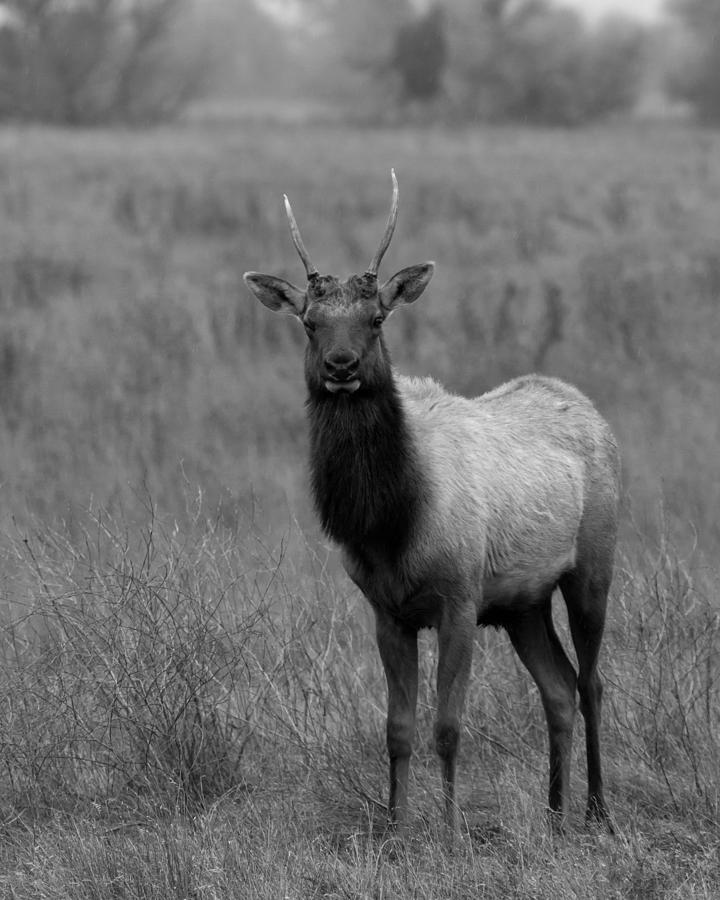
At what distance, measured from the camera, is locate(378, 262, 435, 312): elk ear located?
6285 millimetres

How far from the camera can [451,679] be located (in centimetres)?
586

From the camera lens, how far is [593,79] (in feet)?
159

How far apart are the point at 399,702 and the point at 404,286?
5.79 ft

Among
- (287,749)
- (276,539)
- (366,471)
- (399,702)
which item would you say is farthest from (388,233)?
(276,539)

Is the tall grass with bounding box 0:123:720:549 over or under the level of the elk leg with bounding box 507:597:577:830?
over

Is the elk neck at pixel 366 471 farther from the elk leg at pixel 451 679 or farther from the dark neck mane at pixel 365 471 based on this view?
the elk leg at pixel 451 679

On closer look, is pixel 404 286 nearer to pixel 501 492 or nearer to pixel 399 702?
pixel 501 492

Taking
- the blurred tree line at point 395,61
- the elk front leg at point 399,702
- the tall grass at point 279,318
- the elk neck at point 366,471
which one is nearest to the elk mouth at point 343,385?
the elk neck at point 366,471

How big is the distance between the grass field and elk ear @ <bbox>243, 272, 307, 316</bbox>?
3.44 feet

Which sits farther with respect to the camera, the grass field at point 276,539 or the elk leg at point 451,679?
the elk leg at point 451,679

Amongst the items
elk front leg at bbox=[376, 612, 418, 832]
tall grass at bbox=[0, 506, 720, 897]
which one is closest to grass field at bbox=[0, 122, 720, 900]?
tall grass at bbox=[0, 506, 720, 897]

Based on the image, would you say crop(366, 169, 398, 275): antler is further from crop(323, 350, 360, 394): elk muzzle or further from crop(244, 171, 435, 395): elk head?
crop(323, 350, 360, 394): elk muzzle

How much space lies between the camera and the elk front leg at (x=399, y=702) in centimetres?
591

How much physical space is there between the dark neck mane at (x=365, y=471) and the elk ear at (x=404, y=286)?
0.38 m
